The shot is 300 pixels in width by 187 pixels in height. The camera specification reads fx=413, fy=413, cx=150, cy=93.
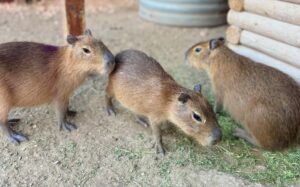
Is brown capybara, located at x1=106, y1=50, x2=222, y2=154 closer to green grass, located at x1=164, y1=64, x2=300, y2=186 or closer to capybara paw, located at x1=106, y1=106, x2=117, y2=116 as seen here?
capybara paw, located at x1=106, y1=106, x2=117, y2=116

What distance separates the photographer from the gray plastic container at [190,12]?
770 cm

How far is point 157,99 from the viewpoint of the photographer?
13.6 feet

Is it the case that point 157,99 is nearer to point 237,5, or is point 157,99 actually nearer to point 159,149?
point 159,149

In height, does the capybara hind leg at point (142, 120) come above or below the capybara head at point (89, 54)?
below

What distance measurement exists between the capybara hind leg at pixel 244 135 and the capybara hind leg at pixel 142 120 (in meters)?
0.98

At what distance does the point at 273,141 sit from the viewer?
4152mm

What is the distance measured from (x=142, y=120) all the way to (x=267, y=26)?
1.94 metres

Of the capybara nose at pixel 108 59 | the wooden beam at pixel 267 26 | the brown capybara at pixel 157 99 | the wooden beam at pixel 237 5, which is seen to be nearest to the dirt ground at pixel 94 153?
the brown capybara at pixel 157 99

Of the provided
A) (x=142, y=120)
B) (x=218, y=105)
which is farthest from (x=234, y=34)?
(x=142, y=120)

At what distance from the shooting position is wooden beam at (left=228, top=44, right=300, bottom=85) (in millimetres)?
4711

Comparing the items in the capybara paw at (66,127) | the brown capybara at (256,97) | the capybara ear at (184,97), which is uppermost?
the capybara ear at (184,97)

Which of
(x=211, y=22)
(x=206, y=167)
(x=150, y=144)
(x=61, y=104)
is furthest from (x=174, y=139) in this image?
(x=211, y=22)

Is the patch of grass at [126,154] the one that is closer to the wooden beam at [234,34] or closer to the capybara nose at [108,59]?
the capybara nose at [108,59]

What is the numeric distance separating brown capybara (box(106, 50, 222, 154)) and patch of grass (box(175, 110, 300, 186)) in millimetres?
240
